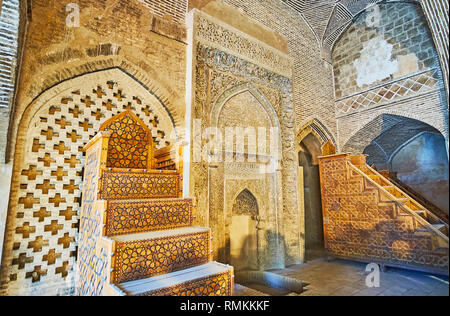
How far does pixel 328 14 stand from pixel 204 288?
681 centimetres

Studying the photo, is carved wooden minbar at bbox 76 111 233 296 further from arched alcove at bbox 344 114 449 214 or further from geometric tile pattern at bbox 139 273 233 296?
arched alcove at bbox 344 114 449 214

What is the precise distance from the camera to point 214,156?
3861 mm

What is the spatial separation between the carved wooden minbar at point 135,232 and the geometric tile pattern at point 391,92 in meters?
5.30

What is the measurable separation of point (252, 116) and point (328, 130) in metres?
2.76

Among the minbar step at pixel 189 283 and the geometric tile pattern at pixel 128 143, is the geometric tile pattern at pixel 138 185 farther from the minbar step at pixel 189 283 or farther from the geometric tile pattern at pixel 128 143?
the minbar step at pixel 189 283

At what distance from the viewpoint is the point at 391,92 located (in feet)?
18.0

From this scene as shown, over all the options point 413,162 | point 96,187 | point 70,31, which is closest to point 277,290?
point 96,187

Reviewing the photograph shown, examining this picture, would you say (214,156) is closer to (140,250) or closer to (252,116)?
(252,116)

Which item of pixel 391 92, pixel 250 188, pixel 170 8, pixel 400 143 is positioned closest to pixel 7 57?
pixel 170 8

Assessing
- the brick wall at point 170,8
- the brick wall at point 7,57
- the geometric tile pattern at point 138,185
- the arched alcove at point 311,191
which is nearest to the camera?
the geometric tile pattern at point 138,185

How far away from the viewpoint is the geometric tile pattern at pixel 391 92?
500 cm
